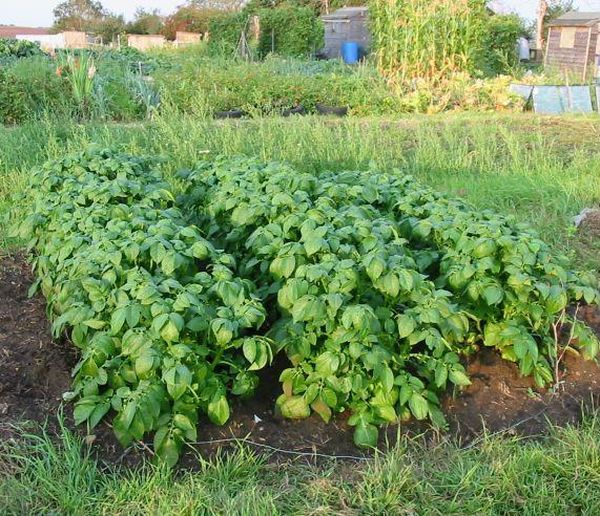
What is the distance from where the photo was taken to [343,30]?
94.8 feet

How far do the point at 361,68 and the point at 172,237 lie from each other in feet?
36.6

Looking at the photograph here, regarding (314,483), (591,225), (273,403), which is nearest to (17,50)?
(591,225)

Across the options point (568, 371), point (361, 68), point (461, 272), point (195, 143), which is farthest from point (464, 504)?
point (361, 68)

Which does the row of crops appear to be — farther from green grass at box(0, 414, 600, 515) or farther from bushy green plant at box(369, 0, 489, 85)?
bushy green plant at box(369, 0, 489, 85)

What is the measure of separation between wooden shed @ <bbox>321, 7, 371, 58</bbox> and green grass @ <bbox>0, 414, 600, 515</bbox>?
27.3 meters

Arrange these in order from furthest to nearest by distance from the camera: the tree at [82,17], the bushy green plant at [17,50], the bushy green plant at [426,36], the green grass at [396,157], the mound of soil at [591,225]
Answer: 1. the tree at [82,17]
2. the bushy green plant at [17,50]
3. the bushy green plant at [426,36]
4. the green grass at [396,157]
5. the mound of soil at [591,225]

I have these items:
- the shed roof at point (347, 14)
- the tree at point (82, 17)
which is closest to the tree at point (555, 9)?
the shed roof at point (347, 14)

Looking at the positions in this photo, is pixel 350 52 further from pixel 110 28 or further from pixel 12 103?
pixel 110 28

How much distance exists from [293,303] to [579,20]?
20.4 m

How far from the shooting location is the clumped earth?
9.34 feet

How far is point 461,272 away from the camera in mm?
3145

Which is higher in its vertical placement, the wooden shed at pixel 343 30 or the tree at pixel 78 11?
the tree at pixel 78 11

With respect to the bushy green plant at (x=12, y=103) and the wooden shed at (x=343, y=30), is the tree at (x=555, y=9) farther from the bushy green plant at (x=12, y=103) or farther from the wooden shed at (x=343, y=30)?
the bushy green plant at (x=12, y=103)

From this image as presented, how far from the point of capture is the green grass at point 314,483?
2367 millimetres
